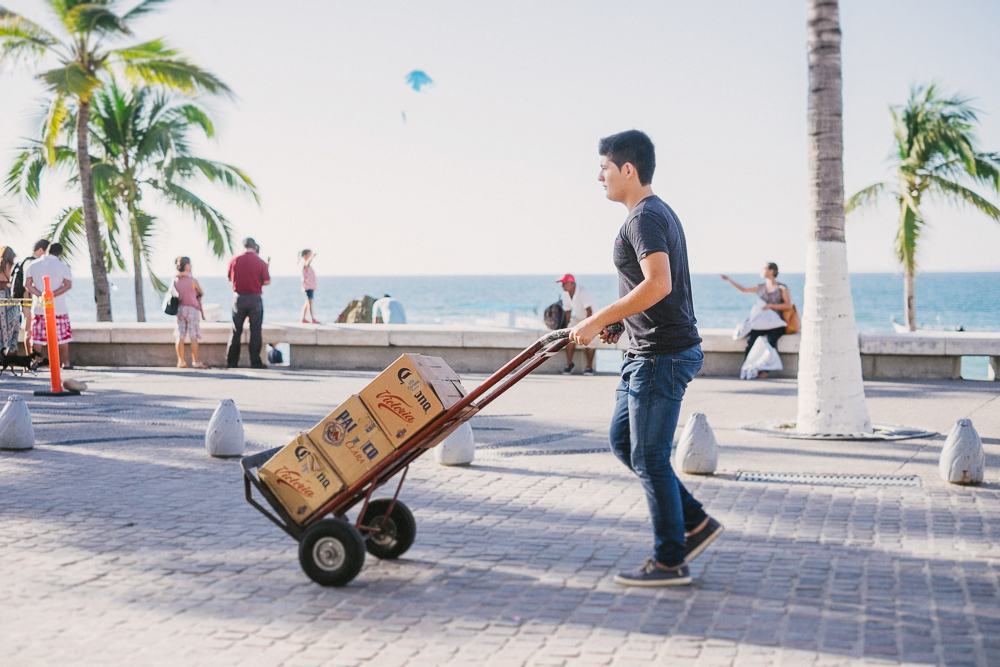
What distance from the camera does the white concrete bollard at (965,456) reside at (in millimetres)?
6863

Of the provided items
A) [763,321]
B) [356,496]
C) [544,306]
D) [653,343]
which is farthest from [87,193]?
[544,306]

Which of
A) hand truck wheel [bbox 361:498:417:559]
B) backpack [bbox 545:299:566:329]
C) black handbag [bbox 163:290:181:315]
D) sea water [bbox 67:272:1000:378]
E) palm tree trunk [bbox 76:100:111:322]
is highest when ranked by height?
palm tree trunk [bbox 76:100:111:322]

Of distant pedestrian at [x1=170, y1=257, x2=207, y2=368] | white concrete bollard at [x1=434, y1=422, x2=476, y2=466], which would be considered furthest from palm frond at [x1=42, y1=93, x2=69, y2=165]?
white concrete bollard at [x1=434, y1=422, x2=476, y2=466]

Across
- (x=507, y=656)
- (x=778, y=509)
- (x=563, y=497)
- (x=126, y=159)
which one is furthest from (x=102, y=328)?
(x=507, y=656)

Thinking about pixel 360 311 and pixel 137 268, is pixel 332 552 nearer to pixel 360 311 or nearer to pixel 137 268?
pixel 137 268

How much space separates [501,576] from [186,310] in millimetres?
12880

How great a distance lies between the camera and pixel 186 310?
16.5 m

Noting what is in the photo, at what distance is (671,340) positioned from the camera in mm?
4477

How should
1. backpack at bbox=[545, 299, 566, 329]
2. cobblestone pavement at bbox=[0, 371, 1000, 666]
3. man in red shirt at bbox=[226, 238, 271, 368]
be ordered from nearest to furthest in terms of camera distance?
1. cobblestone pavement at bbox=[0, 371, 1000, 666]
2. backpack at bbox=[545, 299, 566, 329]
3. man in red shirt at bbox=[226, 238, 271, 368]

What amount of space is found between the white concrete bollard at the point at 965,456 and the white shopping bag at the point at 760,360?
790cm

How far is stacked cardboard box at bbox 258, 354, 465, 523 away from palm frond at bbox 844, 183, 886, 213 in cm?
2197

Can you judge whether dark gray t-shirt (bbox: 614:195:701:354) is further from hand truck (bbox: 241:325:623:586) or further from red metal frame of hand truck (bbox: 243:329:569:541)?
red metal frame of hand truck (bbox: 243:329:569:541)

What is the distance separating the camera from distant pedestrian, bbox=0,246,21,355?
14.9 metres

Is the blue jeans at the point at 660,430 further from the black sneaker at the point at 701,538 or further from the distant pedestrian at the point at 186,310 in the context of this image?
the distant pedestrian at the point at 186,310
